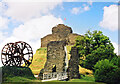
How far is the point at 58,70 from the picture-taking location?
24.6 meters

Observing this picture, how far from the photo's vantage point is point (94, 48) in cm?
3066

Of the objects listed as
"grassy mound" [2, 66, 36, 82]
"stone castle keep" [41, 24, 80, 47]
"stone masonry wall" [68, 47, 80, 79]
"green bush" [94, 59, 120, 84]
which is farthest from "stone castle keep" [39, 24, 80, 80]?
"stone castle keep" [41, 24, 80, 47]

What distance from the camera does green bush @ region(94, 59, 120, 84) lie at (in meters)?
18.8

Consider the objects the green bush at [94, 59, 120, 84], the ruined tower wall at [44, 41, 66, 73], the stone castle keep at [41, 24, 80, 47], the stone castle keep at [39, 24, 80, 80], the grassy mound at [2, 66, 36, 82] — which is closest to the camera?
the grassy mound at [2, 66, 36, 82]

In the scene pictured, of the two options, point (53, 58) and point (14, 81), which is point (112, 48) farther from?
point (14, 81)

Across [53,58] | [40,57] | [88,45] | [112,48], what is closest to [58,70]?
[53,58]

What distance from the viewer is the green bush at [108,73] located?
61.7 feet

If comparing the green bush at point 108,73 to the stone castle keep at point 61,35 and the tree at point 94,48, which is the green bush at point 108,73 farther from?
the stone castle keep at point 61,35

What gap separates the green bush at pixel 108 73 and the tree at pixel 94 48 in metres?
8.14

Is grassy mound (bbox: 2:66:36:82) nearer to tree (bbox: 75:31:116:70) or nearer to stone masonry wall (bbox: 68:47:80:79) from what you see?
stone masonry wall (bbox: 68:47:80:79)

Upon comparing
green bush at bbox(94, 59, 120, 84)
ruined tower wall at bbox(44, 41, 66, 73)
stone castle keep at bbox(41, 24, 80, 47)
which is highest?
stone castle keep at bbox(41, 24, 80, 47)

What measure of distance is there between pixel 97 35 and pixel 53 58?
1050 centimetres

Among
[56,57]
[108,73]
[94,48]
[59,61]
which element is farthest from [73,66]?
[94,48]

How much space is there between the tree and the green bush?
8.14 metres
